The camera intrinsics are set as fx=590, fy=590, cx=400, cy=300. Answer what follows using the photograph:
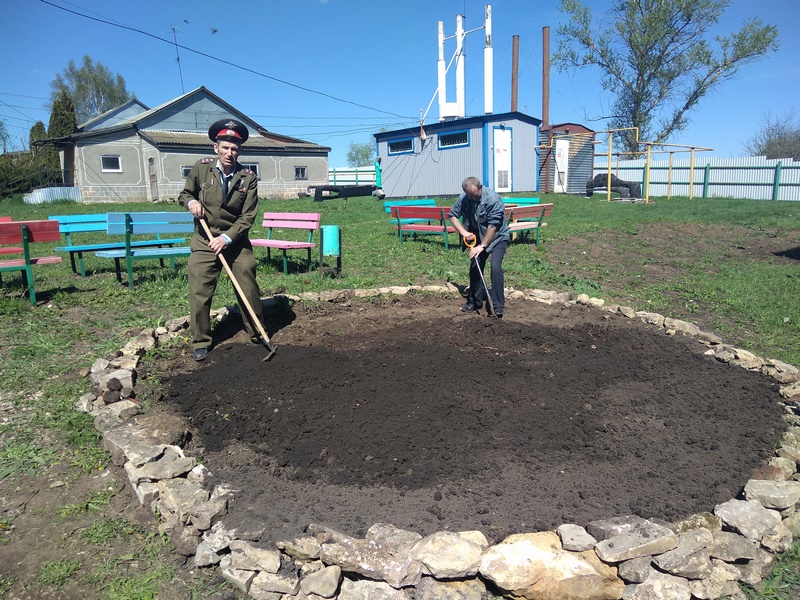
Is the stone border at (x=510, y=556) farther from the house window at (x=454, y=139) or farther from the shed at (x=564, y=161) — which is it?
the shed at (x=564, y=161)

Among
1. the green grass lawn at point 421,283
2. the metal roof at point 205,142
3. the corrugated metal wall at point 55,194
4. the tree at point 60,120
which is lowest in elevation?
the green grass lawn at point 421,283

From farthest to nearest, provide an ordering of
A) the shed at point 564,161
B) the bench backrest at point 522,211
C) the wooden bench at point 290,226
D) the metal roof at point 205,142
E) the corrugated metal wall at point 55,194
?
the metal roof at point 205,142
the corrugated metal wall at point 55,194
the shed at point 564,161
the bench backrest at point 522,211
the wooden bench at point 290,226

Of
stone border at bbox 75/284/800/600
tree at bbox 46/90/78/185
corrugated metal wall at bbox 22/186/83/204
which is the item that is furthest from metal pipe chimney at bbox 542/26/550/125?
tree at bbox 46/90/78/185

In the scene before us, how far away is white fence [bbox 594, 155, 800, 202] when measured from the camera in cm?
2414

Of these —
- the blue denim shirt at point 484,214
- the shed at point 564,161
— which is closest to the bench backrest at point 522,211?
the blue denim shirt at point 484,214

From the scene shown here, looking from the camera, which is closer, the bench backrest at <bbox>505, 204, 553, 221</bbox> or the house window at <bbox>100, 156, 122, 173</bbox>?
the bench backrest at <bbox>505, 204, 553, 221</bbox>

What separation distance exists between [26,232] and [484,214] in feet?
17.3

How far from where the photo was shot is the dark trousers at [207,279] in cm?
527

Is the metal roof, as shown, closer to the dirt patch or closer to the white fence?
the white fence

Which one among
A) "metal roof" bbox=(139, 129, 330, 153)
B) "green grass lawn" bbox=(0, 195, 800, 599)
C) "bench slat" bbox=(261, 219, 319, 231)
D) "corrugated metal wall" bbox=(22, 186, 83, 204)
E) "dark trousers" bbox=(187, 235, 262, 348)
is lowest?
"green grass lawn" bbox=(0, 195, 800, 599)

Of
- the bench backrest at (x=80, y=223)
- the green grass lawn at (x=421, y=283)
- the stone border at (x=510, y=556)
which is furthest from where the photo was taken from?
the bench backrest at (x=80, y=223)

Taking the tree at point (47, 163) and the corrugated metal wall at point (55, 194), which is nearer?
the corrugated metal wall at point (55, 194)

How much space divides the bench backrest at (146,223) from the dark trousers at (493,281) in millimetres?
3981

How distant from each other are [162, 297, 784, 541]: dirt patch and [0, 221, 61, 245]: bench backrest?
3.14m
